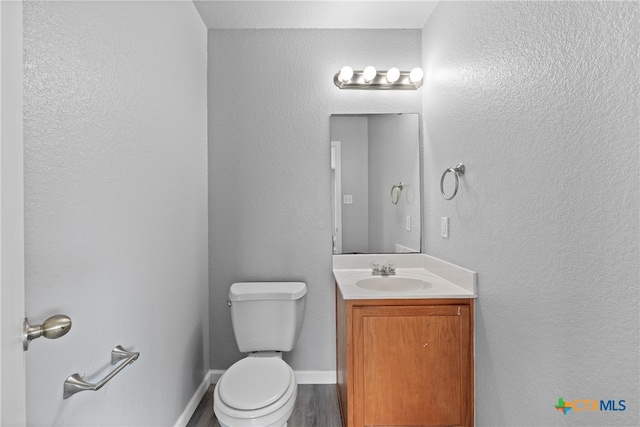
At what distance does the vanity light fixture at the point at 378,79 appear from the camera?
237cm

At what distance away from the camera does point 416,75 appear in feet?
7.86

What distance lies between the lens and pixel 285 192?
2.49 metres

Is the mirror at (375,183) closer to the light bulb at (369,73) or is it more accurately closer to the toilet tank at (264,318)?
the light bulb at (369,73)

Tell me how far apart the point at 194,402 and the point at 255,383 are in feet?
2.36

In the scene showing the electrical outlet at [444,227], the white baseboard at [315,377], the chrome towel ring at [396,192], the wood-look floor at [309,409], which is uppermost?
the chrome towel ring at [396,192]

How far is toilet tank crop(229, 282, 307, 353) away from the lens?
2.16m

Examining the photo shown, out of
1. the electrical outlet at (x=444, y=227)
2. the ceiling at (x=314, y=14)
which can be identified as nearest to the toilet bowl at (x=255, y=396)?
the electrical outlet at (x=444, y=227)

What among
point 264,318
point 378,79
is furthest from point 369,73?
point 264,318

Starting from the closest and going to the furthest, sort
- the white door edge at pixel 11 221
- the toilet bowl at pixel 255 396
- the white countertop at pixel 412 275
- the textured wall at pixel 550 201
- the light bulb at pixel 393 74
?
1. the white door edge at pixel 11 221
2. the textured wall at pixel 550 201
3. the toilet bowl at pixel 255 396
4. the white countertop at pixel 412 275
5. the light bulb at pixel 393 74

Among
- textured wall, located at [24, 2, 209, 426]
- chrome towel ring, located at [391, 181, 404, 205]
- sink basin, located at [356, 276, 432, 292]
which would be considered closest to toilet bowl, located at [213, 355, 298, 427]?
textured wall, located at [24, 2, 209, 426]

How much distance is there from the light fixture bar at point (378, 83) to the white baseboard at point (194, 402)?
2.15 meters

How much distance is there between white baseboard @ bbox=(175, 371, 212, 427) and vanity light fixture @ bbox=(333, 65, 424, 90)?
7.05ft

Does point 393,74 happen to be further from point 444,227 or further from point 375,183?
point 444,227

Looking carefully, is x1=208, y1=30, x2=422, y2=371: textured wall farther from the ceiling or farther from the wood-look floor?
the wood-look floor
